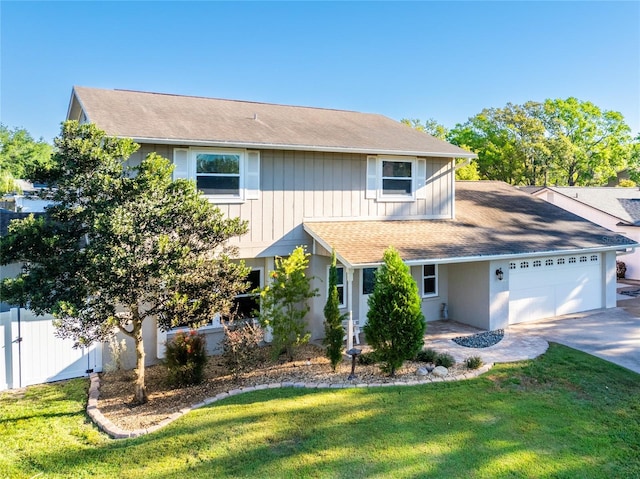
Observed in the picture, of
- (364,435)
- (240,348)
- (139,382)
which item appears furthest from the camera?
(240,348)

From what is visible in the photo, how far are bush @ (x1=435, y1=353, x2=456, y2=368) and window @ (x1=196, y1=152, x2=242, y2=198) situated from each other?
6.43 meters

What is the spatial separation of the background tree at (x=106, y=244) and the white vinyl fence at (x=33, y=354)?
85.9 inches

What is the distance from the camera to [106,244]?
7027mm

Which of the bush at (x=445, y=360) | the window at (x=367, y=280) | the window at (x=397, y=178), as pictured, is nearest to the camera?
Answer: the bush at (x=445, y=360)

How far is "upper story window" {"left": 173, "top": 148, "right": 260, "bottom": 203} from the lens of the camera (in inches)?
427

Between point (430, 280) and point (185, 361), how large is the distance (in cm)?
856

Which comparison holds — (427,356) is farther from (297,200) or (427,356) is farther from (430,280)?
(297,200)

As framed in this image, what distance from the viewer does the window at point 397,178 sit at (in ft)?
44.5

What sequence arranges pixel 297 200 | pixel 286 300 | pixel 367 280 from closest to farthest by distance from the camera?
1. pixel 286 300
2. pixel 297 200
3. pixel 367 280

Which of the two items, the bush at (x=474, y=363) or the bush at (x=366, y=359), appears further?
the bush at (x=366, y=359)

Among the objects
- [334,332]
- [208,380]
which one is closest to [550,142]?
[334,332]

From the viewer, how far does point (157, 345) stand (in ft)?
35.1

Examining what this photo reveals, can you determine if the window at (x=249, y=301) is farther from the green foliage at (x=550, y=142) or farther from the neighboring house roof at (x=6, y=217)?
the green foliage at (x=550, y=142)

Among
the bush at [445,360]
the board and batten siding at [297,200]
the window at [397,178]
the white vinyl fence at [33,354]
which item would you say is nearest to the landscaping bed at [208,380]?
the bush at [445,360]
